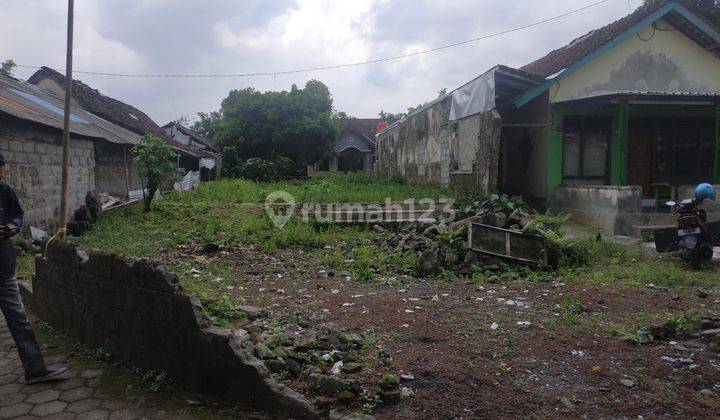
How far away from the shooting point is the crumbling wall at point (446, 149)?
10.4m

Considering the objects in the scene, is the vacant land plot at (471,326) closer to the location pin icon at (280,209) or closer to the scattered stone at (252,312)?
the scattered stone at (252,312)

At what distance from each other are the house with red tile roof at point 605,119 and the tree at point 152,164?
722cm

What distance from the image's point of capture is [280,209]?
35.7 feet

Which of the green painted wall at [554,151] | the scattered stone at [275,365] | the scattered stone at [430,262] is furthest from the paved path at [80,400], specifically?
the green painted wall at [554,151]

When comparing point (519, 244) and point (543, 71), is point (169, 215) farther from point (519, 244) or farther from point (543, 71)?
point (543, 71)

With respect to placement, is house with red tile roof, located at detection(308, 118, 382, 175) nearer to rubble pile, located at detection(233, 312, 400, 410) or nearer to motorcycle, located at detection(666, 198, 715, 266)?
motorcycle, located at detection(666, 198, 715, 266)

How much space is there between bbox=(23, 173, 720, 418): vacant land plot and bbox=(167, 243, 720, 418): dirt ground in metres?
0.01

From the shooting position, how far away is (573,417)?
2.69m

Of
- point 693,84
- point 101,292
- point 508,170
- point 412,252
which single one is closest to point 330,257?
point 412,252

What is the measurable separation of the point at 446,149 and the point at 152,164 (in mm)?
7599

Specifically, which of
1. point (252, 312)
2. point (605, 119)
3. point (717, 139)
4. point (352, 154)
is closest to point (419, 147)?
point (605, 119)

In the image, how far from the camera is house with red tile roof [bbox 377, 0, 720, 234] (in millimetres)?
10219

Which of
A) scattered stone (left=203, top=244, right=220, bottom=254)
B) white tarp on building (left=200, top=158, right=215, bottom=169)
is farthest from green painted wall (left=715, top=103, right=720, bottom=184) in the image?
white tarp on building (left=200, top=158, right=215, bottom=169)

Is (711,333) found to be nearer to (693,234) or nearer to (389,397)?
(389,397)
